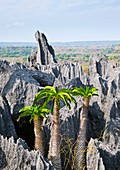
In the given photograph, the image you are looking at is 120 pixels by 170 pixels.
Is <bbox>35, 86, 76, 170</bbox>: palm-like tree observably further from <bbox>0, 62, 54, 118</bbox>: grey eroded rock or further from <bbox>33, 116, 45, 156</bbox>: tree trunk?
Result: <bbox>0, 62, 54, 118</bbox>: grey eroded rock

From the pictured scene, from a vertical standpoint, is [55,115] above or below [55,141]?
above

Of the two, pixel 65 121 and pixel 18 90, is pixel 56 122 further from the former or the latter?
pixel 18 90

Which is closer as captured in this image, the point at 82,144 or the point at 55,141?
the point at 55,141

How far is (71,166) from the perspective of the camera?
27.0ft

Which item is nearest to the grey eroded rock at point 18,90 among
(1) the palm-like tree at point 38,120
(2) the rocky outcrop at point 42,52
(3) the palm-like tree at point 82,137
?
(1) the palm-like tree at point 38,120

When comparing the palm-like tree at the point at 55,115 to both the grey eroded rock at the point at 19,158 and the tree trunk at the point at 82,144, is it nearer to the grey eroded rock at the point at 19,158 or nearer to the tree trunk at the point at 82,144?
the tree trunk at the point at 82,144

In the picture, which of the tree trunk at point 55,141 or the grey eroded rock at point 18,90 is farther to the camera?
the grey eroded rock at point 18,90

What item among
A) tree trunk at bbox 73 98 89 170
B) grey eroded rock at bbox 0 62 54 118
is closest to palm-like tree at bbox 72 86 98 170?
tree trunk at bbox 73 98 89 170

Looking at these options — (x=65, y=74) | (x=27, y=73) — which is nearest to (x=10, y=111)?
(x=27, y=73)

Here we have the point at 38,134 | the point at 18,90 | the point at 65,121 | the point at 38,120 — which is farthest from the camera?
the point at 18,90

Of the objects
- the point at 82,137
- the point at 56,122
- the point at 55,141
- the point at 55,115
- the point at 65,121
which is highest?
the point at 55,115

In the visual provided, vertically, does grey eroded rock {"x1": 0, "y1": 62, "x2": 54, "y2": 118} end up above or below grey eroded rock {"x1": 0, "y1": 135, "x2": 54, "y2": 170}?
above

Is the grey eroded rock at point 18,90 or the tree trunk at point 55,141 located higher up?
the grey eroded rock at point 18,90

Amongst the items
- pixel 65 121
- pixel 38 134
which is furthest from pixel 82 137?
pixel 38 134
